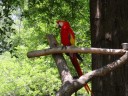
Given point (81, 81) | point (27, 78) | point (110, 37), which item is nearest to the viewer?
point (81, 81)

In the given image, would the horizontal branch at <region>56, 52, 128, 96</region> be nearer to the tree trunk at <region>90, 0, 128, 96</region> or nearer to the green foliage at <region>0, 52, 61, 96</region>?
the tree trunk at <region>90, 0, 128, 96</region>

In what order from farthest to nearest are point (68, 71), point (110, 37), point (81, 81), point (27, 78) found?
1. point (27, 78)
2. point (110, 37)
3. point (68, 71)
4. point (81, 81)

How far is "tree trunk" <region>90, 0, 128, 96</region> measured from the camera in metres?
3.45

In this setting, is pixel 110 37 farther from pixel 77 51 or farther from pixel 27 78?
pixel 27 78

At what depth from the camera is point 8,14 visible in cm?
618

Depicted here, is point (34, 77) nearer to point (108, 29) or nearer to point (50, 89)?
point (50, 89)

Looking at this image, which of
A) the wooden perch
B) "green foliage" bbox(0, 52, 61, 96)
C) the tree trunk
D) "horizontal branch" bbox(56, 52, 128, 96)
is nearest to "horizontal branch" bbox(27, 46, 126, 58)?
the wooden perch

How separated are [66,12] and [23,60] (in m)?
11.8

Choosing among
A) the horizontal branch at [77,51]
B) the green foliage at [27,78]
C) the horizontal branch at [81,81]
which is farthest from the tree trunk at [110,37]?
the green foliage at [27,78]

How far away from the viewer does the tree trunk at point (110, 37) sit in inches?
136

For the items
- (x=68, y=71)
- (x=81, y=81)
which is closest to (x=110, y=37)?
(x=68, y=71)

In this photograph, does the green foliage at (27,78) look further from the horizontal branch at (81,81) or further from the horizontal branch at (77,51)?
the horizontal branch at (81,81)

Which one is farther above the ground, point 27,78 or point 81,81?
point 81,81

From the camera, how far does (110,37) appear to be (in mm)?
3541
